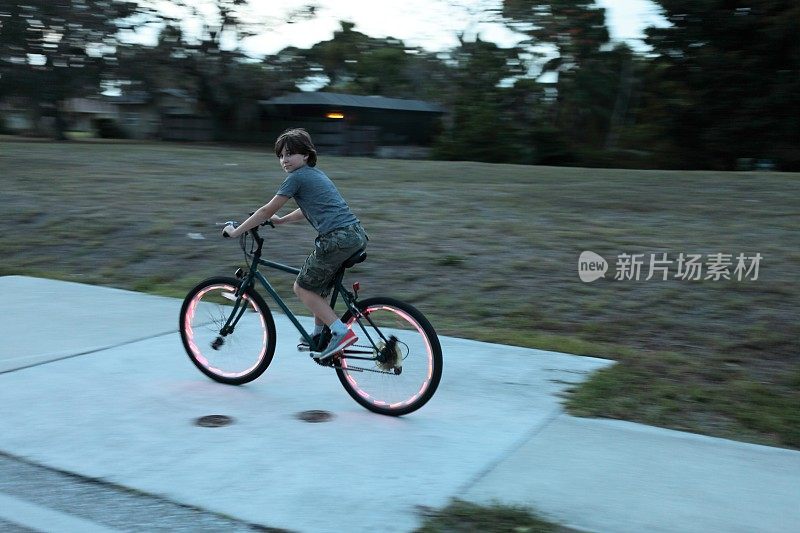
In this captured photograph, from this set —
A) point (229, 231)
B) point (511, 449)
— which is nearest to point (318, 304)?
point (229, 231)

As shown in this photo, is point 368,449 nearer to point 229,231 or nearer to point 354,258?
point 354,258

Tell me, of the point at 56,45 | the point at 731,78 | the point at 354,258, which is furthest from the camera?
the point at 56,45

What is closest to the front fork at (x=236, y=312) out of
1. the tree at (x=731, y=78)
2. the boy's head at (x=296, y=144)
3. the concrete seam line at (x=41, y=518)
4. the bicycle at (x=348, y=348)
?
the bicycle at (x=348, y=348)

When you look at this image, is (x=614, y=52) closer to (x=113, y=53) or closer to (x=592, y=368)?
(x=113, y=53)

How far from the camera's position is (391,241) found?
35.1 feet

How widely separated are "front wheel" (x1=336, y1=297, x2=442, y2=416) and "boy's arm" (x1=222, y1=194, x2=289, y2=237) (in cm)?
81

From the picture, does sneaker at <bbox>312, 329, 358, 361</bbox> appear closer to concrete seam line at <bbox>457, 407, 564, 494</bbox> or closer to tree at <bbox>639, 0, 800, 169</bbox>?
concrete seam line at <bbox>457, 407, 564, 494</bbox>

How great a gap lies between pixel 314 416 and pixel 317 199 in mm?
1374

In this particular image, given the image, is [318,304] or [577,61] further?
[577,61]

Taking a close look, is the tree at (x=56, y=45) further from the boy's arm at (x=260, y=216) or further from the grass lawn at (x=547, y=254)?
the boy's arm at (x=260, y=216)

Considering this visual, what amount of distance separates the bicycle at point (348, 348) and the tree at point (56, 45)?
2739 centimetres

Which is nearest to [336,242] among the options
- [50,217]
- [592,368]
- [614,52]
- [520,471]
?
[520,471]

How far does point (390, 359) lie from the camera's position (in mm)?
5473

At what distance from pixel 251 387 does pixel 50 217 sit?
7.77 meters
